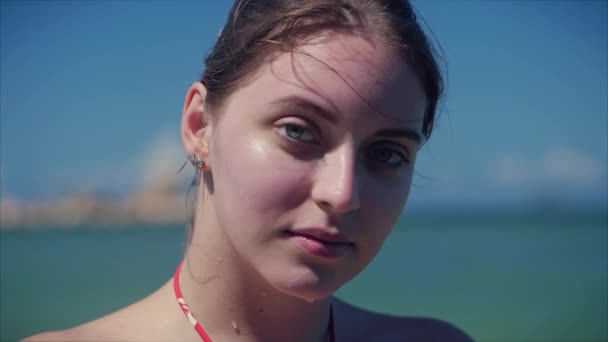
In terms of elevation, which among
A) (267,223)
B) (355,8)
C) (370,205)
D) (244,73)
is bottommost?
(267,223)

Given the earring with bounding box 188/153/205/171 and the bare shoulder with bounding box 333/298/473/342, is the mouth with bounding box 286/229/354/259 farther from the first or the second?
the bare shoulder with bounding box 333/298/473/342

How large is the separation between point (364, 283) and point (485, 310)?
3.38 metres

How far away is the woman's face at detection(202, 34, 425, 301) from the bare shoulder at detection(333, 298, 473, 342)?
0.73m

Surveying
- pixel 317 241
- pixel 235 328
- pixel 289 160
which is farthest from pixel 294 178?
pixel 235 328

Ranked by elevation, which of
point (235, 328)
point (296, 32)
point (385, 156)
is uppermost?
point (296, 32)

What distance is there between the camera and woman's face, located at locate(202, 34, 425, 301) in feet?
5.01

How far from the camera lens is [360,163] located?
1.60 meters

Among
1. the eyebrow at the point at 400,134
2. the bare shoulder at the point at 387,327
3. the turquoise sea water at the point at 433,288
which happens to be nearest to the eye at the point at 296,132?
the eyebrow at the point at 400,134

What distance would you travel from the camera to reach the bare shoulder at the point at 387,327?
2.29 meters

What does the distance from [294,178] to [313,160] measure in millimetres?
84

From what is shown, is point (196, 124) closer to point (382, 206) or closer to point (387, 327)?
point (382, 206)

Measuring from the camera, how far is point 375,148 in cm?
166

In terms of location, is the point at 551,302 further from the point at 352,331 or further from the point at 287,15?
the point at 287,15

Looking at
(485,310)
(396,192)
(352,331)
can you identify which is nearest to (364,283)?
(485,310)
